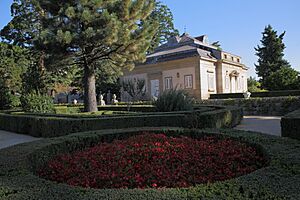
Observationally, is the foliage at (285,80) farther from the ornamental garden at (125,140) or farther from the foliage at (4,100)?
the foliage at (4,100)

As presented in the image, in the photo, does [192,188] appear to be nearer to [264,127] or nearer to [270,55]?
[264,127]

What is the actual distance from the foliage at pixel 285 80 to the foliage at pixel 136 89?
41.1ft

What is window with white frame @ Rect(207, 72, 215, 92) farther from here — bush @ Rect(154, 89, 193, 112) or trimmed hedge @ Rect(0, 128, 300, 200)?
trimmed hedge @ Rect(0, 128, 300, 200)

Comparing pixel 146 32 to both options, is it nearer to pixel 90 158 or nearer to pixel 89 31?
pixel 89 31

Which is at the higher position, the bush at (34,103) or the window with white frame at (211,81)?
the window with white frame at (211,81)

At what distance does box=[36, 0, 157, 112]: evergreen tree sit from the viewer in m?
11.9

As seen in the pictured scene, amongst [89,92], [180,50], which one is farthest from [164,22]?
[89,92]

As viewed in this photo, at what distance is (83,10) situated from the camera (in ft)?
40.1

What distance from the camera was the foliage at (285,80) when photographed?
77.7ft

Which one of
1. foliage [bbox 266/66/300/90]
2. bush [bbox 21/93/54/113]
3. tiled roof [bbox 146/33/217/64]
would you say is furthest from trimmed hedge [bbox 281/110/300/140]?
foliage [bbox 266/66/300/90]

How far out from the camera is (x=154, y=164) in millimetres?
3330

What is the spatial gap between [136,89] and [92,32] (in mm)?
16432

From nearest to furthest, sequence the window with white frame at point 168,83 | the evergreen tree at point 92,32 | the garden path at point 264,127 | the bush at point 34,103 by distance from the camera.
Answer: the garden path at point 264,127 → the evergreen tree at point 92,32 → the bush at point 34,103 → the window with white frame at point 168,83

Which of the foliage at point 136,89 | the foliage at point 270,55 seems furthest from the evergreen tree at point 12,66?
the foliage at point 270,55
